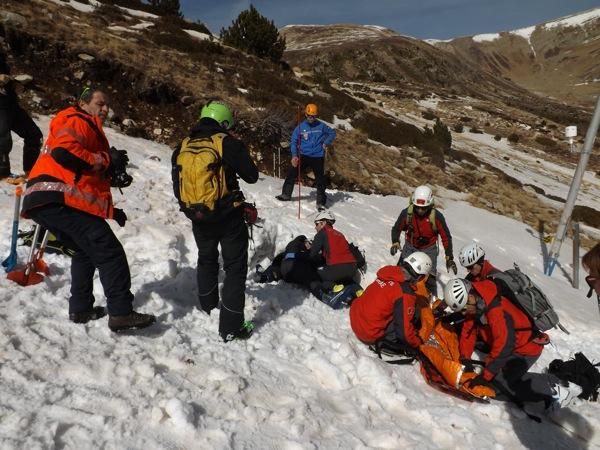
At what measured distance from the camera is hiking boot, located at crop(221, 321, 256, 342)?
14.0 feet

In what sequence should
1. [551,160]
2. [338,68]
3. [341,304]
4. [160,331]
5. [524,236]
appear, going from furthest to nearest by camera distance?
[338,68], [551,160], [524,236], [341,304], [160,331]

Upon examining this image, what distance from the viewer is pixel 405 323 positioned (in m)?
4.91

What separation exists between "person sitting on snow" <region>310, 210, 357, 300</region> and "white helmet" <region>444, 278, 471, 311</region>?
1752mm

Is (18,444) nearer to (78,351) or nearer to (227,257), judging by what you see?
(78,351)

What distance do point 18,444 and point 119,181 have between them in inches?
86.0

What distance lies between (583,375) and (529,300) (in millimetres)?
1452

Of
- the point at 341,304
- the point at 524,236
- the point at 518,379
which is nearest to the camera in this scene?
the point at 518,379

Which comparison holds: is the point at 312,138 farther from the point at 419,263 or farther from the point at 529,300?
the point at 529,300

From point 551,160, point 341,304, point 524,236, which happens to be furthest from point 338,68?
point 341,304

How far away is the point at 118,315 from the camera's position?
3715 millimetres

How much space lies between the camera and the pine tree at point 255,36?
2708 centimetres

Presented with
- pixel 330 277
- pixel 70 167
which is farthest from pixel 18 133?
pixel 330 277

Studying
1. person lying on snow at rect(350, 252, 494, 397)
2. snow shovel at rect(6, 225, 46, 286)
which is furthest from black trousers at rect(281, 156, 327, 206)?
snow shovel at rect(6, 225, 46, 286)

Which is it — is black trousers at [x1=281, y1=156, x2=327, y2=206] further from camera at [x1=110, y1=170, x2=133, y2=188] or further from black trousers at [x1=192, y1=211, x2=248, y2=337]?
camera at [x1=110, y1=170, x2=133, y2=188]
